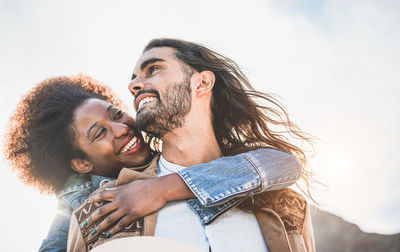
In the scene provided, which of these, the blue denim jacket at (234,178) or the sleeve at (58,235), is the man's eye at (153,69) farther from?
the sleeve at (58,235)

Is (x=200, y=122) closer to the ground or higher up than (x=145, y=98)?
closer to the ground

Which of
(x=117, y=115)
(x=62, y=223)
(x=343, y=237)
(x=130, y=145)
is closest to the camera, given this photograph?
(x=62, y=223)

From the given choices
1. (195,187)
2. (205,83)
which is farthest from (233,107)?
(195,187)

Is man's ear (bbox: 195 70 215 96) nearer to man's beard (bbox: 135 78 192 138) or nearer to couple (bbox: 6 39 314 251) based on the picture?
couple (bbox: 6 39 314 251)

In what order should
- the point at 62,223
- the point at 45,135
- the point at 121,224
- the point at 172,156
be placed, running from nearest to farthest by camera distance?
the point at 121,224 → the point at 172,156 → the point at 62,223 → the point at 45,135

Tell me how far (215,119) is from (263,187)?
1308mm

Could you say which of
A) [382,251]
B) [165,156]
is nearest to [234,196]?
[165,156]

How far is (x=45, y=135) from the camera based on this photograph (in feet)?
11.3

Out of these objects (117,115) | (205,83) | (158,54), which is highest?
(158,54)

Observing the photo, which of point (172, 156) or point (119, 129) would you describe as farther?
point (119, 129)

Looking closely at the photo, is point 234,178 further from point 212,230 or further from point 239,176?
point 212,230

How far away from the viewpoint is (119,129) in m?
3.05

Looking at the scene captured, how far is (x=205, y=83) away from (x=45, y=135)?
64.3 inches

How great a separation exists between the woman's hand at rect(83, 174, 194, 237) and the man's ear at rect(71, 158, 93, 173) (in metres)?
1.12
